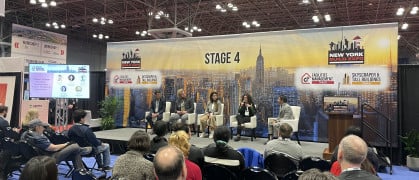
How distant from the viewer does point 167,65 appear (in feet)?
32.3

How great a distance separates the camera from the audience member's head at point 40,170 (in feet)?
5.84

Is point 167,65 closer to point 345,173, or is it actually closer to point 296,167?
point 296,167

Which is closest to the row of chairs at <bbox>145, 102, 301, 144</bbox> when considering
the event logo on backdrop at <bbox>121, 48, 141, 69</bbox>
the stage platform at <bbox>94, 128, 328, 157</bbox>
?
the stage platform at <bbox>94, 128, 328, 157</bbox>

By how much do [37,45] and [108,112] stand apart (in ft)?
17.1

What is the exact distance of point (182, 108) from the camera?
28.8 feet

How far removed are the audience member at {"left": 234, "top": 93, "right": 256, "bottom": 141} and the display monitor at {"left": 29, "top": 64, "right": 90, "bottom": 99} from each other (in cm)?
358

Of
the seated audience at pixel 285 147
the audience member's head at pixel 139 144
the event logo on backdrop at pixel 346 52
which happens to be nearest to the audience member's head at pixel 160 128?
the audience member's head at pixel 139 144

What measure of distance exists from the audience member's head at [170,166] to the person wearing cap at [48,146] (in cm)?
346

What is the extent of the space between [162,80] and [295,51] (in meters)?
3.88

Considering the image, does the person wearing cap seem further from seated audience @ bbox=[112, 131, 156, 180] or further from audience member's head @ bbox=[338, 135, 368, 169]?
audience member's head @ bbox=[338, 135, 368, 169]

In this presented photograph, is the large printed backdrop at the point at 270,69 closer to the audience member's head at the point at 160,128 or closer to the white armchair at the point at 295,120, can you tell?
the white armchair at the point at 295,120

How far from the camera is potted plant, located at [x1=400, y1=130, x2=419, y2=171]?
250 inches

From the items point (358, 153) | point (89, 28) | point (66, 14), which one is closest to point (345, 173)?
point (358, 153)

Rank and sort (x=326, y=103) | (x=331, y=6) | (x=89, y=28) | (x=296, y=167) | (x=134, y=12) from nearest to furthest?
(x=296, y=167) < (x=326, y=103) < (x=331, y=6) < (x=134, y=12) < (x=89, y=28)
